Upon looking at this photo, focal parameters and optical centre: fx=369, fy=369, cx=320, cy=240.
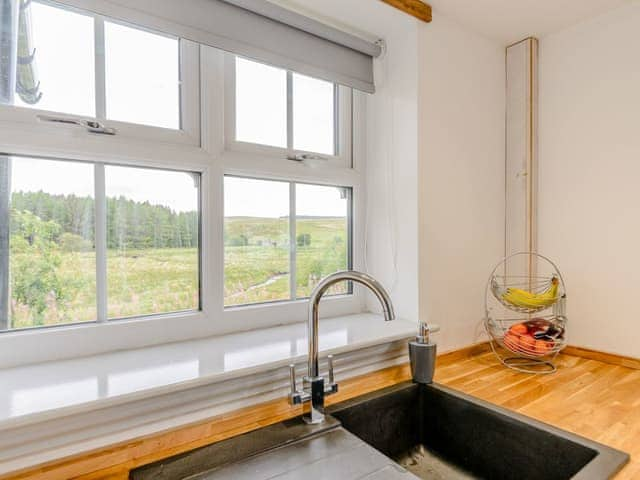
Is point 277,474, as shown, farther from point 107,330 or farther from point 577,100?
point 577,100

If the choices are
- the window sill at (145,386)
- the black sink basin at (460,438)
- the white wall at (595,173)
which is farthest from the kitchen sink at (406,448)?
the white wall at (595,173)

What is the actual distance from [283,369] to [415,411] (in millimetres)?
420

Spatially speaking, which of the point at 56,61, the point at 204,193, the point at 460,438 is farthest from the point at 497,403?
the point at 56,61

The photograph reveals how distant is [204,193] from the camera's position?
1.11 meters

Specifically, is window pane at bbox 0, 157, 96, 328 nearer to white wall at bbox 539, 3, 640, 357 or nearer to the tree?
the tree

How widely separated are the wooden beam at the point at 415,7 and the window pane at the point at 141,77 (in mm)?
682

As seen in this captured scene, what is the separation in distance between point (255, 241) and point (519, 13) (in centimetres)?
122

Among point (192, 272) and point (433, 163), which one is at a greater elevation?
point (433, 163)

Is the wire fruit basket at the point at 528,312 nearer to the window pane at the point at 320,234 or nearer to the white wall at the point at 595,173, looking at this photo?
the white wall at the point at 595,173

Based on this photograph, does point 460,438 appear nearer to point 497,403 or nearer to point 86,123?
point 497,403

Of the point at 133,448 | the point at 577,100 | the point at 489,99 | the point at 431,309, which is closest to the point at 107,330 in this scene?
the point at 133,448

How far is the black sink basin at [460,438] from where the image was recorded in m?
0.80

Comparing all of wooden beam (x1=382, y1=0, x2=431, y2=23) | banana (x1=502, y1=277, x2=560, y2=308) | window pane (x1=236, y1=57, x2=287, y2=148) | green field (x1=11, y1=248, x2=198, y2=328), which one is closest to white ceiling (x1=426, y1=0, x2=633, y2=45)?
wooden beam (x1=382, y1=0, x2=431, y2=23)

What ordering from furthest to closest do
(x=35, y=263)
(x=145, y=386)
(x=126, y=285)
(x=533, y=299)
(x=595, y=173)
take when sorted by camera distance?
(x=595, y=173) → (x=533, y=299) → (x=126, y=285) → (x=35, y=263) → (x=145, y=386)
